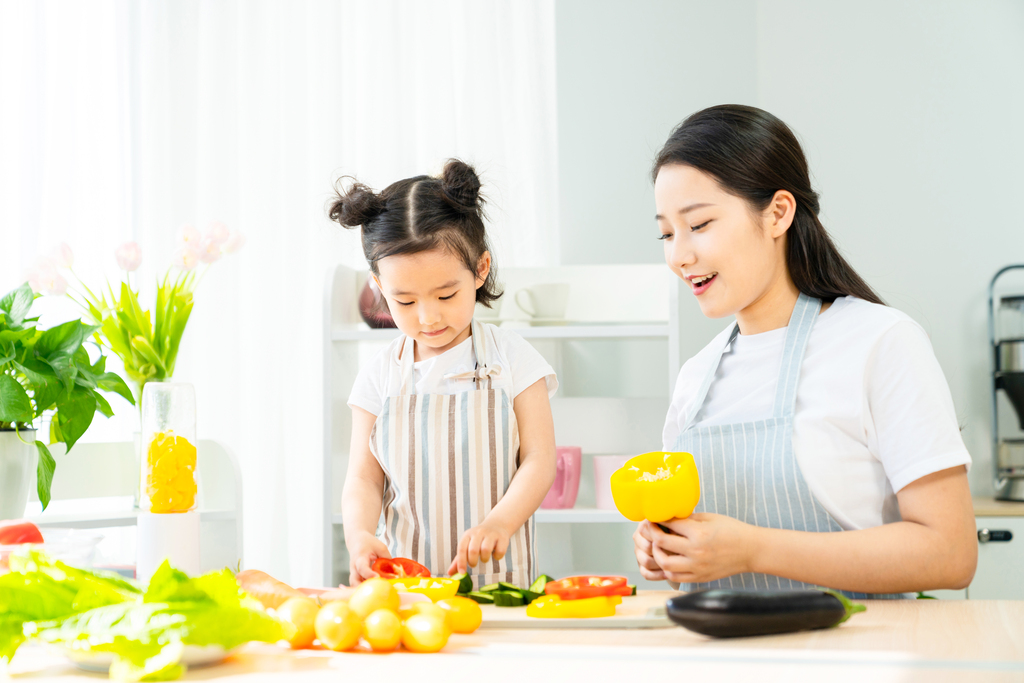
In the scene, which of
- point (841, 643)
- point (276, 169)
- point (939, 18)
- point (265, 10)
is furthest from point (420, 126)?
point (841, 643)

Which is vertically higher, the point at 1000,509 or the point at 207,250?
the point at 207,250

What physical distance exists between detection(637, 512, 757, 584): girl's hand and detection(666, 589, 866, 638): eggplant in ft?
0.67

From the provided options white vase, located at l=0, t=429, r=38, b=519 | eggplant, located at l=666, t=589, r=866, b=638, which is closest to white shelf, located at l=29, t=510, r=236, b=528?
white vase, located at l=0, t=429, r=38, b=519

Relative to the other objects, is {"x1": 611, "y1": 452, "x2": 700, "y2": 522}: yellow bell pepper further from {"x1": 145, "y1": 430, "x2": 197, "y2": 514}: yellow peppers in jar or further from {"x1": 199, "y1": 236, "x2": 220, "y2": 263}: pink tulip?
{"x1": 199, "y1": 236, "x2": 220, "y2": 263}: pink tulip

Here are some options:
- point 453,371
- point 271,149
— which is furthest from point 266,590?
point 271,149

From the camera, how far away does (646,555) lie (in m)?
0.93

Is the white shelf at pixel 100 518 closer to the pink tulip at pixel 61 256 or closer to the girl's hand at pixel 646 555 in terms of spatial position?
the pink tulip at pixel 61 256

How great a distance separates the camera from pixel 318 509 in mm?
2242

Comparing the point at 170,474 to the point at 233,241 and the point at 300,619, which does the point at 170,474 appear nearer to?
the point at 300,619

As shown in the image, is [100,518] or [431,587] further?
[100,518]

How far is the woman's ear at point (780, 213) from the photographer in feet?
3.47

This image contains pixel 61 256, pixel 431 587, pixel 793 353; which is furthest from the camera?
pixel 61 256

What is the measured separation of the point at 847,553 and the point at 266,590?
23.9 inches

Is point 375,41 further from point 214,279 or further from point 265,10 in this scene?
point 214,279
